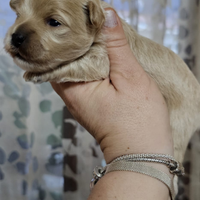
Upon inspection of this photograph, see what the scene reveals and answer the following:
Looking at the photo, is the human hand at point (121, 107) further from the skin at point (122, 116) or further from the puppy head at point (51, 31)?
the puppy head at point (51, 31)

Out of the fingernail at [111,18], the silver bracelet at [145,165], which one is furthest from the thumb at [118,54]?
the silver bracelet at [145,165]

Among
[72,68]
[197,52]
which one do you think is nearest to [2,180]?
[72,68]

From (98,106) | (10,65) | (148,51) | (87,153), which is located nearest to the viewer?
(98,106)

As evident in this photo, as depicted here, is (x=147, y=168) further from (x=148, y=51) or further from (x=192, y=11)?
(x=192, y=11)

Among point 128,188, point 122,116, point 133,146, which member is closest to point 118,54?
point 122,116

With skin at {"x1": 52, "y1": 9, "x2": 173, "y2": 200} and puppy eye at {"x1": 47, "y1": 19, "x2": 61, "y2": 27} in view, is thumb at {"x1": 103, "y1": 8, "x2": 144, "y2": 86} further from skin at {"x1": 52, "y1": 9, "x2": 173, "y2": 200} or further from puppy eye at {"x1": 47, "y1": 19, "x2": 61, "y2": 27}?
puppy eye at {"x1": 47, "y1": 19, "x2": 61, "y2": 27}

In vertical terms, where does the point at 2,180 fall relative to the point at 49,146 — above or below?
below

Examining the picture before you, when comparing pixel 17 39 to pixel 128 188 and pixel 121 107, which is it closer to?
pixel 121 107
